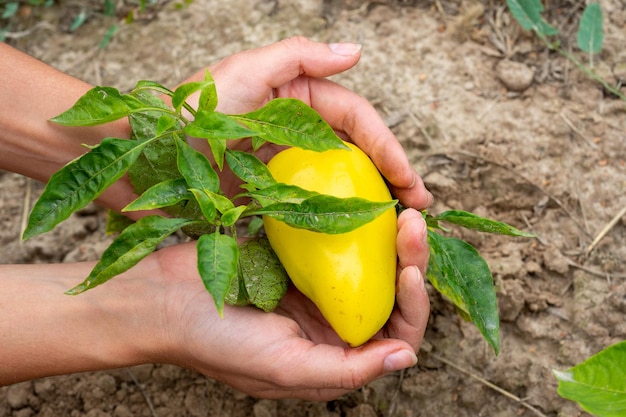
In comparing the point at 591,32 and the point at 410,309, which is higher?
the point at 591,32

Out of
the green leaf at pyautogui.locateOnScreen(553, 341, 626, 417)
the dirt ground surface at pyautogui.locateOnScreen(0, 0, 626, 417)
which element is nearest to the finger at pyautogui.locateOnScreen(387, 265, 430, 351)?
the dirt ground surface at pyautogui.locateOnScreen(0, 0, 626, 417)

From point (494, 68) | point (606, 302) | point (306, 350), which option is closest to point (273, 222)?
point (306, 350)

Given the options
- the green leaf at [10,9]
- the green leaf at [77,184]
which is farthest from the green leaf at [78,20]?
the green leaf at [77,184]

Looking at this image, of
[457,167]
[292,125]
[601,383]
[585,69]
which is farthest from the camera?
[585,69]

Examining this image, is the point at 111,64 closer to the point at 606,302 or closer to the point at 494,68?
the point at 494,68

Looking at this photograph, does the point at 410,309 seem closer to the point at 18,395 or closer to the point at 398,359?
the point at 398,359

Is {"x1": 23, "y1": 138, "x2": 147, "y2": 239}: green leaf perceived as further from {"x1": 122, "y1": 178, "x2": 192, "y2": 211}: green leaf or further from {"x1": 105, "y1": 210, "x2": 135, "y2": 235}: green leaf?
{"x1": 105, "y1": 210, "x2": 135, "y2": 235}: green leaf

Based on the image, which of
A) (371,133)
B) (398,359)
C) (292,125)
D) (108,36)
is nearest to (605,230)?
(371,133)
